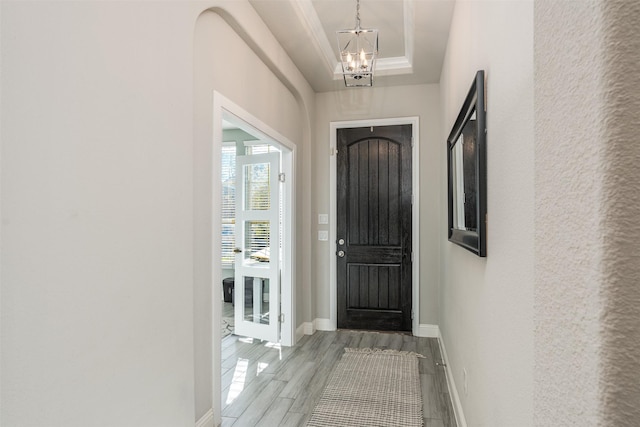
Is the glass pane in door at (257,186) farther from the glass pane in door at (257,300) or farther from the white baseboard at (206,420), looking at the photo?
the white baseboard at (206,420)

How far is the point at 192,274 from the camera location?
191 centimetres

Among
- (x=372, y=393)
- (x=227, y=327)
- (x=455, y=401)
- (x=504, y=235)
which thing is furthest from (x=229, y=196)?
(x=504, y=235)

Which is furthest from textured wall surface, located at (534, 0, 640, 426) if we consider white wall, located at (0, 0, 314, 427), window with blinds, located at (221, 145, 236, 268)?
window with blinds, located at (221, 145, 236, 268)

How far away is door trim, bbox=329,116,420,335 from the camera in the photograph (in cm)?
409

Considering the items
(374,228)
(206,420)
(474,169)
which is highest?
Result: (474,169)

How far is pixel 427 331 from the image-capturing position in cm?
403

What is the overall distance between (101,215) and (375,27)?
2.77m

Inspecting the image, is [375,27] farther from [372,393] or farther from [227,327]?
[227,327]

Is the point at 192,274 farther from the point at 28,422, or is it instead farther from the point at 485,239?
the point at 485,239

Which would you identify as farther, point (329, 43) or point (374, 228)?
point (374, 228)

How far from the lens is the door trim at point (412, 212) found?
13.4 feet

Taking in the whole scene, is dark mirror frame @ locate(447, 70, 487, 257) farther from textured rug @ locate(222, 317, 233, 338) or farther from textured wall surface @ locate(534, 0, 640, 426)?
textured rug @ locate(222, 317, 233, 338)

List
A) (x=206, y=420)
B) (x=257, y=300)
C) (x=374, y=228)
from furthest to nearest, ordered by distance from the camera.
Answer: (x=374, y=228) < (x=257, y=300) < (x=206, y=420)

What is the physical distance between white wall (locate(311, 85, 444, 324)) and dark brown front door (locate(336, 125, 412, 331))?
156mm
